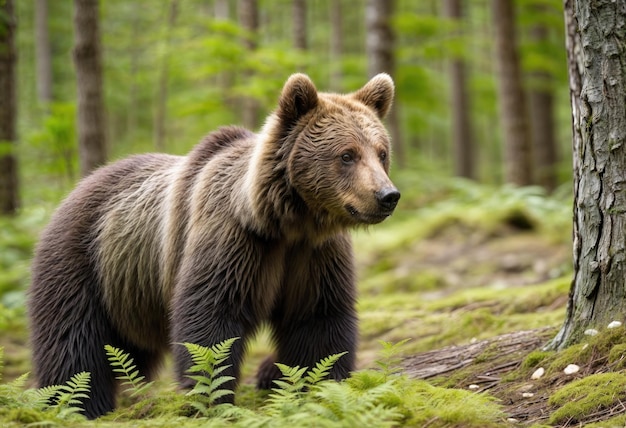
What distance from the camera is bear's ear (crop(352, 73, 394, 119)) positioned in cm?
634

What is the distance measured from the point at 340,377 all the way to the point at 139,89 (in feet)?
92.7

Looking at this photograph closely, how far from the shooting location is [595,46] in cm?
488

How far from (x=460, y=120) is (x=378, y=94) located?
59.7 feet

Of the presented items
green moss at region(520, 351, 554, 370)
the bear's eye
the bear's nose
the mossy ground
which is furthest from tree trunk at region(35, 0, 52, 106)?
green moss at region(520, 351, 554, 370)

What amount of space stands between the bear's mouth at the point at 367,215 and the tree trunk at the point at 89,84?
19.1 feet

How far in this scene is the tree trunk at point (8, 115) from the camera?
11.1 metres

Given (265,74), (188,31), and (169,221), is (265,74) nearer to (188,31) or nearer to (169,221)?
(188,31)

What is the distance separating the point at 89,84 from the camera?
10477mm

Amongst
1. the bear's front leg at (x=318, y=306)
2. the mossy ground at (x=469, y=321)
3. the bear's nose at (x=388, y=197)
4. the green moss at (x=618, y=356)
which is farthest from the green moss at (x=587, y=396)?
the bear's front leg at (x=318, y=306)

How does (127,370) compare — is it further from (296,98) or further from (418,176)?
(418,176)

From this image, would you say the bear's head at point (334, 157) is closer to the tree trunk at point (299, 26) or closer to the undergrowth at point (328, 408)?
the undergrowth at point (328, 408)

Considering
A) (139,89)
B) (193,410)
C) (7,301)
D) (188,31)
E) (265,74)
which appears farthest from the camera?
(139,89)

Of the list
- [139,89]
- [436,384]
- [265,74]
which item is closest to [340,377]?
[436,384]

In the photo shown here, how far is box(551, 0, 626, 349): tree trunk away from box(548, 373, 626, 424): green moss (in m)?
0.61
